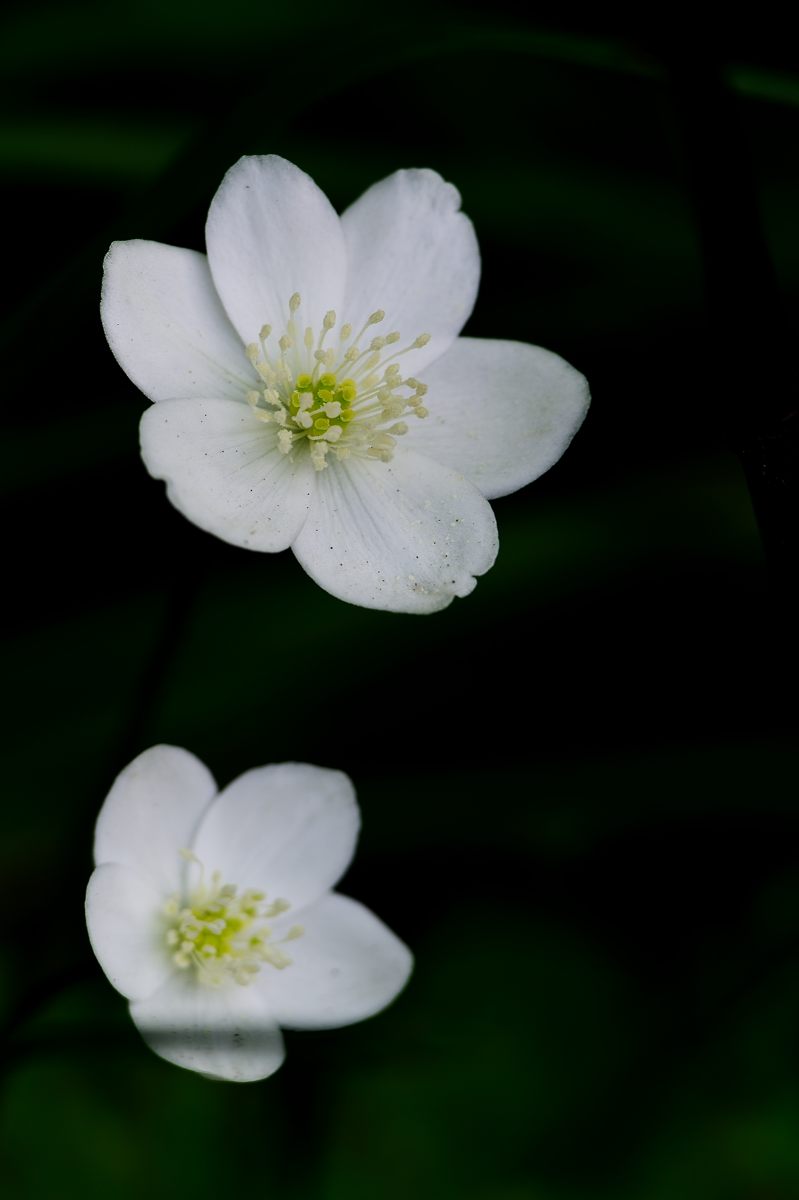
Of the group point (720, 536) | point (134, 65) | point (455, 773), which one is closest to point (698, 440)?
point (720, 536)

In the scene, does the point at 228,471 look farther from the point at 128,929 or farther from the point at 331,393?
the point at 128,929

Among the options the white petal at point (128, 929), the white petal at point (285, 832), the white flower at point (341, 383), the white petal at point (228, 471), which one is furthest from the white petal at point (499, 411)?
the white petal at point (128, 929)

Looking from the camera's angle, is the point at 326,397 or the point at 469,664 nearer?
the point at 326,397

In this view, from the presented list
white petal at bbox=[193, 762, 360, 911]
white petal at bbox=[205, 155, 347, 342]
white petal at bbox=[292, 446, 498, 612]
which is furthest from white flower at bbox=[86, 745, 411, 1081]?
white petal at bbox=[205, 155, 347, 342]

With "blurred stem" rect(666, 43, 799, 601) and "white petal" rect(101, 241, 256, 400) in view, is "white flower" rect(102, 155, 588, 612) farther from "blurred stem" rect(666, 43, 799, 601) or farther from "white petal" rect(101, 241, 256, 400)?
"blurred stem" rect(666, 43, 799, 601)

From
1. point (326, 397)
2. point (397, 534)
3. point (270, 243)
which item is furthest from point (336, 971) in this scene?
point (270, 243)

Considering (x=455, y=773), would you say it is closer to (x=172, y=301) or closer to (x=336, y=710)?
(x=336, y=710)
